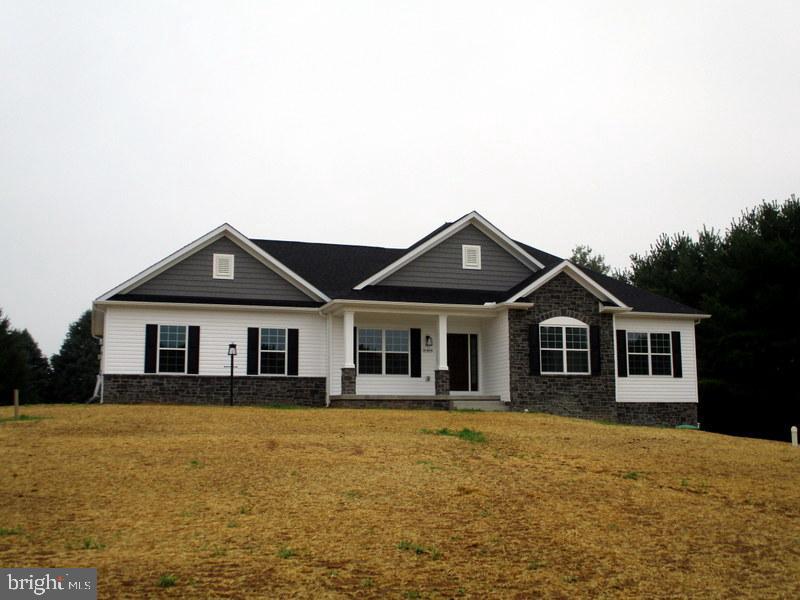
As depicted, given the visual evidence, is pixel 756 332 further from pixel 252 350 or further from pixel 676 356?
pixel 252 350

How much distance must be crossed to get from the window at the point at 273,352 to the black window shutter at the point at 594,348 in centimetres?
885

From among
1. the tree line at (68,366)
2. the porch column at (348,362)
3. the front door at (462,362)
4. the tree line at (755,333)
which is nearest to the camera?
the porch column at (348,362)

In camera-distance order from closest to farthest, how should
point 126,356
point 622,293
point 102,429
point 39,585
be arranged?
point 39,585, point 102,429, point 126,356, point 622,293

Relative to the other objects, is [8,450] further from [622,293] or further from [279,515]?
[622,293]

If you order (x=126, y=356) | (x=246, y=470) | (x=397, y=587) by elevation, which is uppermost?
(x=126, y=356)

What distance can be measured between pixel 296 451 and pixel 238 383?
11177 millimetres

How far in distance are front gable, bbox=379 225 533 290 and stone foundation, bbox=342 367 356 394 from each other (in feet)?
10.7

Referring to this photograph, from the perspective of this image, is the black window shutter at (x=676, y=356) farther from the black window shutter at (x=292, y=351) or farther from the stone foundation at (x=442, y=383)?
the black window shutter at (x=292, y=351)

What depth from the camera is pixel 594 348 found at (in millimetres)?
24906

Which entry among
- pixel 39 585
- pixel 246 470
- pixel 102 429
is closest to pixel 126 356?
pixel 102 429

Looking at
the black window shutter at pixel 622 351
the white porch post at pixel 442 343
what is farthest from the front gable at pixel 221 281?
the black window shutter at pixel 622 351

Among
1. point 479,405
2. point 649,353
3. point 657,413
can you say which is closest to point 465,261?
point 479,405

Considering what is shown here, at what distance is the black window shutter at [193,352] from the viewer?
24031 mm

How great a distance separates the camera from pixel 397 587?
801 cm
